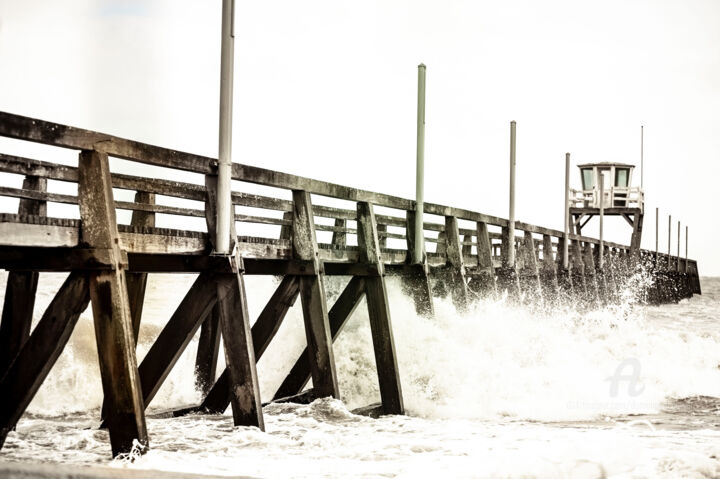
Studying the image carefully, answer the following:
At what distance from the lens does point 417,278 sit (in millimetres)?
12695

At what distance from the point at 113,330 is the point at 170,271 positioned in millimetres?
1618

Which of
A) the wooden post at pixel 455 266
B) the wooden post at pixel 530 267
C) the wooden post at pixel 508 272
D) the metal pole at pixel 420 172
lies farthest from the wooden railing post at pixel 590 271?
the metal pole at pixel 420 172

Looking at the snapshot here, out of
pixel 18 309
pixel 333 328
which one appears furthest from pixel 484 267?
pixel 18 309

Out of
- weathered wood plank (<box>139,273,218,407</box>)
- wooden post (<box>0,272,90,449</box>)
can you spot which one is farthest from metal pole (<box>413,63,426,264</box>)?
wooden post (<box>0,272,90,449</box>)

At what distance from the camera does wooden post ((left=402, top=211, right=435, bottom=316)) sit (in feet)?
41.1

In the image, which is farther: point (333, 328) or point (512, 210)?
point (512, 210)

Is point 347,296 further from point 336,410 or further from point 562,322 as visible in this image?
point 562,322

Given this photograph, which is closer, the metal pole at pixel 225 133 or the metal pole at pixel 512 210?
the metal pole at pixel 225 133

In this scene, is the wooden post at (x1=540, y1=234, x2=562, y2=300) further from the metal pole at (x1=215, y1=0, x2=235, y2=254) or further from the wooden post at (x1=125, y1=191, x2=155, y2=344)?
the metal pole at (x1=215, y1=0, x2=235, y2=254)

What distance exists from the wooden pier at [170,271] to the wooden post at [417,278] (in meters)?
0.02

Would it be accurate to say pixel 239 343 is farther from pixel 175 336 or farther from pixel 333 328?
pixel 333 328

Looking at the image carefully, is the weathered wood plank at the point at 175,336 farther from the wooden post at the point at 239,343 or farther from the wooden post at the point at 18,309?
the wooden post at the point at 18,309

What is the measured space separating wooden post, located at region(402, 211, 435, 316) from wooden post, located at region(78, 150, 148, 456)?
253 inches

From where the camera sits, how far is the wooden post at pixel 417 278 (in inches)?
494
